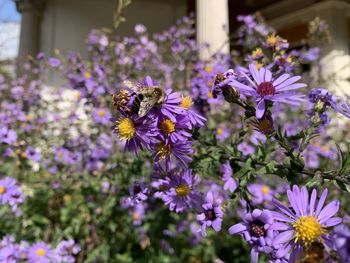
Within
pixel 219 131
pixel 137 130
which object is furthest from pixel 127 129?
pixel 219 131

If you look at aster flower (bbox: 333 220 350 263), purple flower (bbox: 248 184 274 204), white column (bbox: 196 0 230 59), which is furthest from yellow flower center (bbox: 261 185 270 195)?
white column (bbox: 196 0 230 59)

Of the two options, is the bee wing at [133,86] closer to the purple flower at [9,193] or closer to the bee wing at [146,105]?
the bee wing at [146,105]

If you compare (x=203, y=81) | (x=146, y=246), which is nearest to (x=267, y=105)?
(x=203, y=81)

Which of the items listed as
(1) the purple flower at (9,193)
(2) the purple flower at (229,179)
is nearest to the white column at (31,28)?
(1) the purple flower at (9,193)

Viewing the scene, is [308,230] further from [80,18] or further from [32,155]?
[80,18]

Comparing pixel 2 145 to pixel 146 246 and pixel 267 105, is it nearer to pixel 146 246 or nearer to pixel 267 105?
pixel 146 246

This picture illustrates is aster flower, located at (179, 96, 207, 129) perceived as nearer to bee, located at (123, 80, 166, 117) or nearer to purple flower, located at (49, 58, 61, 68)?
bee, located at (123, 80, 166, 117)
